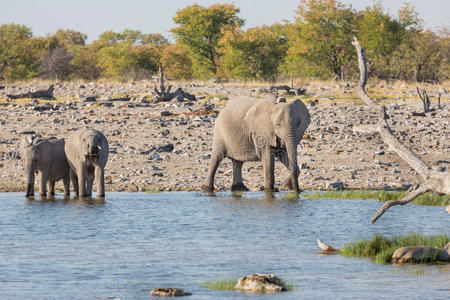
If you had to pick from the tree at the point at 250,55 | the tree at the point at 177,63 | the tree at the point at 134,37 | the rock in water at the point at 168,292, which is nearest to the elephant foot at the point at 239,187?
the rock in water at the point at 168,292

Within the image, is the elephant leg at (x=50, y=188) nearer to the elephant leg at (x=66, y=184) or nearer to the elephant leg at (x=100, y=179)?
the elephant leg at (x=66, y=184)

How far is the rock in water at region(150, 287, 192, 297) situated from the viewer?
8859 millimetres

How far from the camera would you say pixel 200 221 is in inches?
576

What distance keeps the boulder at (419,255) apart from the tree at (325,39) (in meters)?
43.7

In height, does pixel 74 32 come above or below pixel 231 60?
above

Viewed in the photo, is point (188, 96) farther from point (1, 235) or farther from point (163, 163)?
point (1, 235)

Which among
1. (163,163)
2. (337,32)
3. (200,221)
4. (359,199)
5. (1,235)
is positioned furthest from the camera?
(337,32)

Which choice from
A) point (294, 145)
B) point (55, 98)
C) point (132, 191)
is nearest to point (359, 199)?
point (294, 145)

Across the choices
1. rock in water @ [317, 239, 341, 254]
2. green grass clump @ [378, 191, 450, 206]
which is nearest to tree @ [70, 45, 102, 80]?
green grass clump @ [378, 191, 450, 206]

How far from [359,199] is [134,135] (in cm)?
974

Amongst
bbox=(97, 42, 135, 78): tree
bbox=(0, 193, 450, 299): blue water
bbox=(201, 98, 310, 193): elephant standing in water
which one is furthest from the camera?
bbox=(97, 42, 135, 78): tree

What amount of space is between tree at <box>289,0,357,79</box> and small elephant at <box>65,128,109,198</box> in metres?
37.9

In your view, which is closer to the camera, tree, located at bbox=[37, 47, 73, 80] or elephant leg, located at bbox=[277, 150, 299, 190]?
elephant leg, located at bbox=[277, 150, 299, 190]

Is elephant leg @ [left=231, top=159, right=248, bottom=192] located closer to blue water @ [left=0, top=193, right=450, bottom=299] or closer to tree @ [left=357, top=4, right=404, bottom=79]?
blue water @ [left=0, top=193, right=450, bottom=299]
